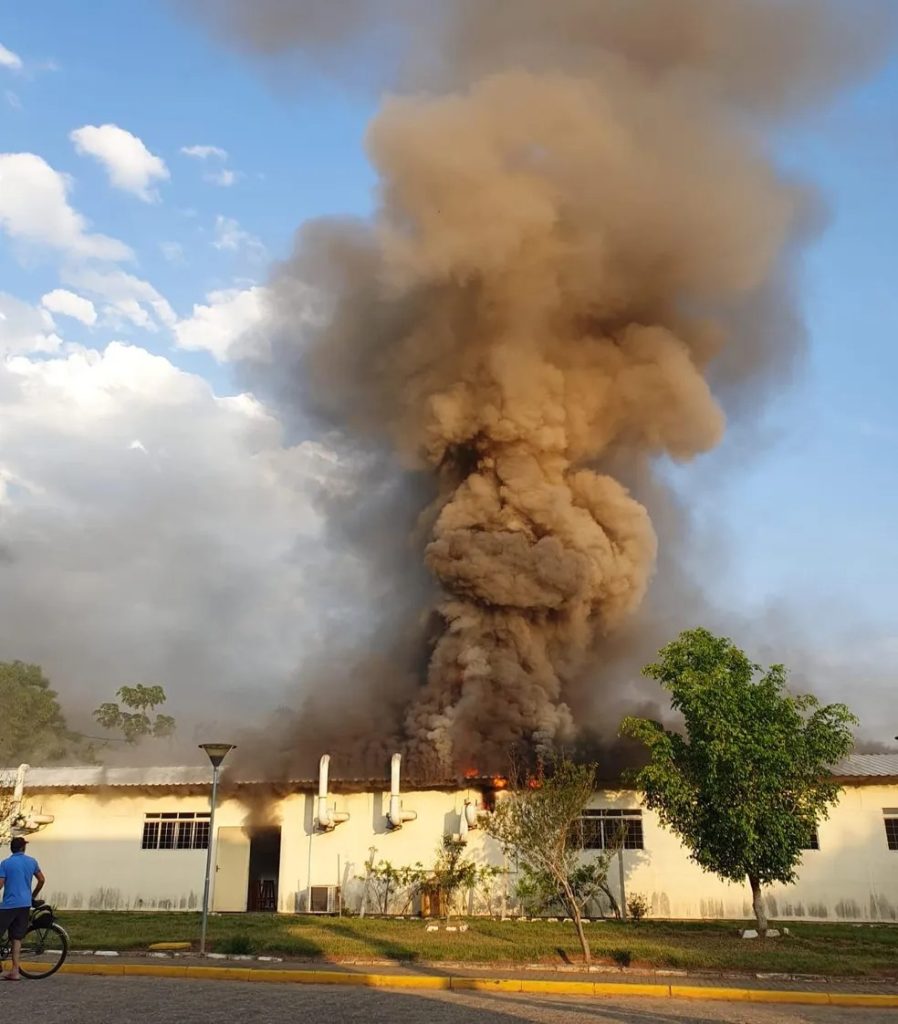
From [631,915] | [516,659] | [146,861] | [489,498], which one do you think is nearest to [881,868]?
[631,915]

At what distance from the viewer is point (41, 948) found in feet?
39.3

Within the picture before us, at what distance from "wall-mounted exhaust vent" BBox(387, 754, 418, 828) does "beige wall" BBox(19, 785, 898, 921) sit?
0.42m

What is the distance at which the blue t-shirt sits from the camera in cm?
1084

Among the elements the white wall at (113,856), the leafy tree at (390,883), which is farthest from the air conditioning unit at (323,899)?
the white wall at (113,856)

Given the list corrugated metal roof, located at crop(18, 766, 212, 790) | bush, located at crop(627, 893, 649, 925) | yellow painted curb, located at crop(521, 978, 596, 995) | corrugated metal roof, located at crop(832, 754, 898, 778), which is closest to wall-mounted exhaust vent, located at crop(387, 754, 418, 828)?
corrugated metal roof, located at crop(18, 766, 212, 790)

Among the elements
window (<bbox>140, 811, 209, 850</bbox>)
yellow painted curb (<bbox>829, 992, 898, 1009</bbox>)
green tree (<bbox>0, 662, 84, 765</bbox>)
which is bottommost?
yellow painted curb (<bbox>829, 992, 898, 1009</bbox>)

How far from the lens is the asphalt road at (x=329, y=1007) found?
9047mm

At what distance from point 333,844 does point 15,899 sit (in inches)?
598

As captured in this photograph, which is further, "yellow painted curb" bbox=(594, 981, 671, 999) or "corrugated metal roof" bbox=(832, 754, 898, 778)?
"corrugated metal roof" bbox=(832, 754, 898, 778)

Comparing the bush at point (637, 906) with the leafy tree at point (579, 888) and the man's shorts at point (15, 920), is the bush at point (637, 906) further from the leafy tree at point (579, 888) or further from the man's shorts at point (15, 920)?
the man's shorts at point (15, 920)

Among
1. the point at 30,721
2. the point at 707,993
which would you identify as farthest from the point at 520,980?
the point at 30,721

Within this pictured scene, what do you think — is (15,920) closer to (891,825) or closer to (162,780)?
(162,780)

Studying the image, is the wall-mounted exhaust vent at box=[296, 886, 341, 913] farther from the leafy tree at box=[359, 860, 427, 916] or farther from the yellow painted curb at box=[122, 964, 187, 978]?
the yellow painted curb at box=[122, 964, 187, 978]

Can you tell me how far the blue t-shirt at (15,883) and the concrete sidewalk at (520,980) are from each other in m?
2.77
